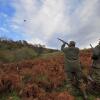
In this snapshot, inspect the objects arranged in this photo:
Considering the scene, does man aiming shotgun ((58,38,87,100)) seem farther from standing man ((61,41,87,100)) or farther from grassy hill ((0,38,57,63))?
grassy hill ((0,38,57,63))

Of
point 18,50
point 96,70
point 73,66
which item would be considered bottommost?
point 96,70

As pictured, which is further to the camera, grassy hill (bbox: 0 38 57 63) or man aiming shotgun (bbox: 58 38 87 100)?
grassy hill (bbox: 0 38 57 63)

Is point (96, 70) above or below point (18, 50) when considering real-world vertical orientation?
below

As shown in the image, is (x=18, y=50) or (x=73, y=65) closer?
(x=73, y=65)

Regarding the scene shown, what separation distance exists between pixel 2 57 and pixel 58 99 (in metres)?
19.9

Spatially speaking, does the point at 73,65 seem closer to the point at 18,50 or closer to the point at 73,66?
the point at 73,66

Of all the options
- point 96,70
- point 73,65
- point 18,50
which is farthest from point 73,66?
point 18,50

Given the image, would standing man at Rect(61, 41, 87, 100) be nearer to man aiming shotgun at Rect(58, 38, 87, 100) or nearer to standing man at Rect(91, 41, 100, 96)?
man aiming shotgun at Rect(58, 38, 87, 100)

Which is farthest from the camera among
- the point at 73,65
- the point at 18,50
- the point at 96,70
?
the point at 18,50

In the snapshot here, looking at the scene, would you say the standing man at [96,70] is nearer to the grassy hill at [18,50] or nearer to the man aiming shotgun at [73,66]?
the man aiming shotgun at [73,66]

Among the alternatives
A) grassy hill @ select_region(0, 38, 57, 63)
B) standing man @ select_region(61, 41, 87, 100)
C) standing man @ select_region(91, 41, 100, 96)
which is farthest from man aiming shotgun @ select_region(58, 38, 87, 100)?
grassy hill @ select_region(0, 38, 57, 63)

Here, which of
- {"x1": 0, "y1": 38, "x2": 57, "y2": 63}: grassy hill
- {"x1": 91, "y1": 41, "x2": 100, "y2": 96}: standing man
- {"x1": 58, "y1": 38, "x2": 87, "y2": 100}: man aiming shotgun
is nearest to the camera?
{"x1": 58, "y1": 38, "x2": 87, "y2": 100}: man aiming shotgun

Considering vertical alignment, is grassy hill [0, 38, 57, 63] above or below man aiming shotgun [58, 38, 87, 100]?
above

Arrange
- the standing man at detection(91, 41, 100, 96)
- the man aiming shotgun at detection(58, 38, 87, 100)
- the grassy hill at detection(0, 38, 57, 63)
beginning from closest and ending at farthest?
the man aiming shotgun at detection(58, 38, 87, 100), the standing man at detection(91, 41, 100, 96), the grassy hill at detection(0, 38, 57, 63)
